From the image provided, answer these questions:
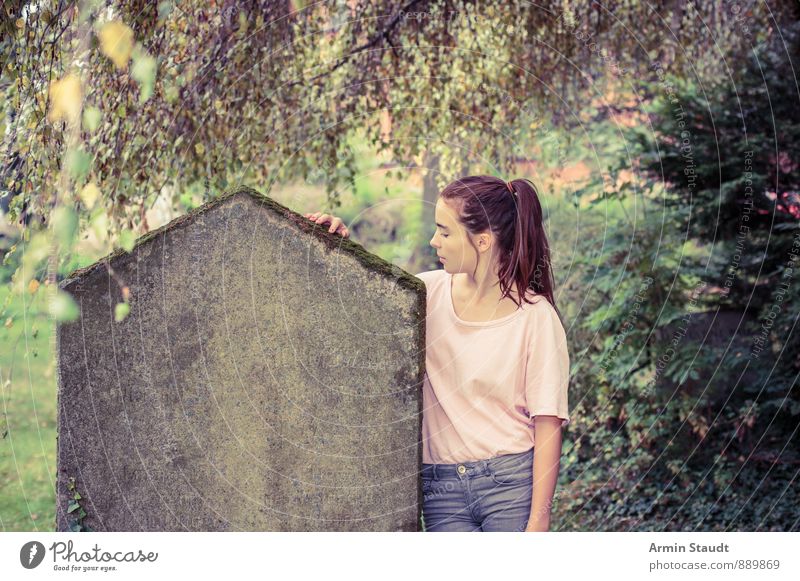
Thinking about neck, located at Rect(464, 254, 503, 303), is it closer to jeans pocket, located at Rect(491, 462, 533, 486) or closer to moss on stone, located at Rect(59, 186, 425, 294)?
moss on stone, located at Rect(59, 186, 425, 294)

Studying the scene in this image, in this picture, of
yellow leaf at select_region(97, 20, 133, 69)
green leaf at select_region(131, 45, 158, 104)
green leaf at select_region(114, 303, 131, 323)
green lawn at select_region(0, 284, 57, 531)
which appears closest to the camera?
green leaf at select_region(114, 303, 131, 323)

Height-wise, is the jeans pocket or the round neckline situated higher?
the round neckline

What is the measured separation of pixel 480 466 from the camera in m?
2.42

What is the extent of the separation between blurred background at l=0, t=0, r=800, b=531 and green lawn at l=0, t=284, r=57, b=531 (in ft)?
0.09

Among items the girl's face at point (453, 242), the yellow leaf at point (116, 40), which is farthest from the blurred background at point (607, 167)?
the girl's face at point (453, 242)

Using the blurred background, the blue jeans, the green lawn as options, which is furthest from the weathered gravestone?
the green lawn

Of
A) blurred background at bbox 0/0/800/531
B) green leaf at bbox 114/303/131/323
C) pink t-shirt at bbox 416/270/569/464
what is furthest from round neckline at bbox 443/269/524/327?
blurred background at bbox 0/0/800/531

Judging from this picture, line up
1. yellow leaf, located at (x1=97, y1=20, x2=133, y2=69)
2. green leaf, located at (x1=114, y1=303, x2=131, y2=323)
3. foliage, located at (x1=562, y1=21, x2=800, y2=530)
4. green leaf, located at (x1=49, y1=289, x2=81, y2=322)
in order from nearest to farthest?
1. green leaf, located at (x1=49, y1=289, x2=81, y2=322)
2. green leaf, located at (x1=114, y1=303, x2=131, y2=323)
3. yellow leaf, located at (x1=97, y1=20, x2=133, y2=69)
4. foliage, located at (x1=562, y1=21, x2=800, y2=530)

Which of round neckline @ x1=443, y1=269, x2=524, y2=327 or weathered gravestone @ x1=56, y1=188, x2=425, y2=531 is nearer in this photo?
weathered gravestone @ x1=56, y1=188, x2=425, y2=531

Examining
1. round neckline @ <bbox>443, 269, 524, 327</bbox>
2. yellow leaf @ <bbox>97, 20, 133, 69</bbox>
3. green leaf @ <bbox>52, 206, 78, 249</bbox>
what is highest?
yellow leaf @ <bbox>97, 20, 133, 69</bbox>

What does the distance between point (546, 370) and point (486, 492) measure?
1.15 feet

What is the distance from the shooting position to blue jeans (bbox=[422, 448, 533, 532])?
2.42m

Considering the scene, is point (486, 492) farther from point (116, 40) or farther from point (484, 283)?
point (116, 40)
